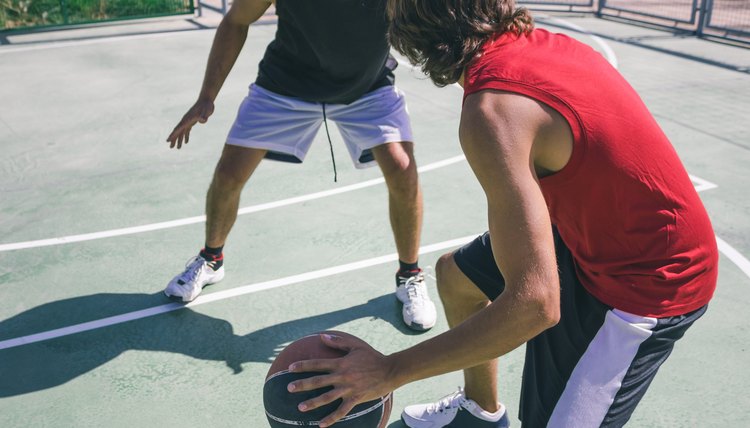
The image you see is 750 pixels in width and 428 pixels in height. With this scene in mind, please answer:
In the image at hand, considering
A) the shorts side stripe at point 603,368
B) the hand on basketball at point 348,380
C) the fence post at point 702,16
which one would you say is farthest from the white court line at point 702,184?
the fence post at point 702,16

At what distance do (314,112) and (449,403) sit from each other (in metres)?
1.74

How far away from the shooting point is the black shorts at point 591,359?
2.18 meters

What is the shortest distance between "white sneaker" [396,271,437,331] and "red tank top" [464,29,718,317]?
5.55 feet

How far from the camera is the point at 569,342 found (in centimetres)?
227

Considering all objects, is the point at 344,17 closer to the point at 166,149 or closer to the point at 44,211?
the point at 44,211

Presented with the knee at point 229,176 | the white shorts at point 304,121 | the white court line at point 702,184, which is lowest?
the white court line at point 702,184

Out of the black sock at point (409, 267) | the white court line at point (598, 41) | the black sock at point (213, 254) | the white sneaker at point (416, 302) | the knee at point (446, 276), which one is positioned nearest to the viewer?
the knee at point (446, 276)

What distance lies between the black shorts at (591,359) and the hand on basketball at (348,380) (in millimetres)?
598

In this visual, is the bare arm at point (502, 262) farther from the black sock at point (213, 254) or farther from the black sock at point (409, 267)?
the black sock at point (213, 254)

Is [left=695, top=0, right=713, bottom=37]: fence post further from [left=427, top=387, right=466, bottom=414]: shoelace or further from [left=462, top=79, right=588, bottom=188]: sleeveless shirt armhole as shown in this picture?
[left=462, top=79, right=588, bottom=188]: sleeveless shirt armhole

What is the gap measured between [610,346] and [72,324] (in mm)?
2911

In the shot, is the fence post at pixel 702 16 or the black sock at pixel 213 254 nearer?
the black sock at pixel 213 254

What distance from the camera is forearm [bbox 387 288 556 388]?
1.82 meters

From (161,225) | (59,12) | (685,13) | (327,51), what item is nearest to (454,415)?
(327,51)
